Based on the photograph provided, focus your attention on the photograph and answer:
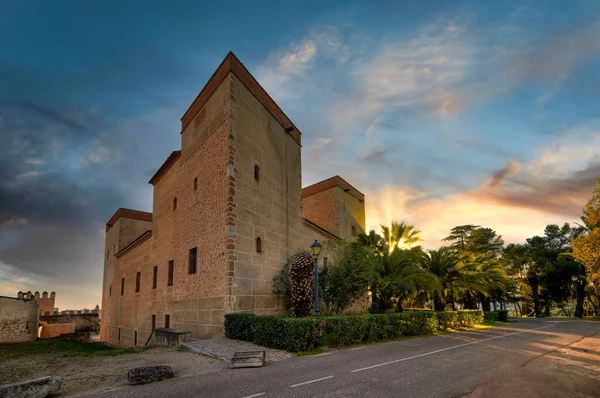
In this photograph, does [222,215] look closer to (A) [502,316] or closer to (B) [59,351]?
(B) [59,351]

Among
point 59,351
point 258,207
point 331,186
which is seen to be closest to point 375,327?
point 258,207

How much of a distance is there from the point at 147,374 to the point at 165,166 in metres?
15.8

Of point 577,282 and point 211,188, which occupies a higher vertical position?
point 211,188

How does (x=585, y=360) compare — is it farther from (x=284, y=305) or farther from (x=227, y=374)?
(x=284, y=305)

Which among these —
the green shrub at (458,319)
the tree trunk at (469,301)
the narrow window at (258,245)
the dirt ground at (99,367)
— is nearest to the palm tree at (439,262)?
the green shrub at (458,319)

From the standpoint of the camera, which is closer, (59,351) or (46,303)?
(59,351)

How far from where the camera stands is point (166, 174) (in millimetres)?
21453

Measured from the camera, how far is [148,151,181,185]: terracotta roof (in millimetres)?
19750

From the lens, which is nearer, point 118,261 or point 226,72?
point 226,72

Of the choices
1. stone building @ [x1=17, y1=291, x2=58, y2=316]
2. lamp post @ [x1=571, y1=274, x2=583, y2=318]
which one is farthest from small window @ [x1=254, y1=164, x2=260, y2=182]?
lamp post @ [x1=571, y1=274, x2=583, y2=318]

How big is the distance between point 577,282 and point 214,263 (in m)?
42.2

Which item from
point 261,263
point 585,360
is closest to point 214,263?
point 261,263

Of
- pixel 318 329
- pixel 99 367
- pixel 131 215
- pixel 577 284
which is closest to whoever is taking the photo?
pixel 99 367

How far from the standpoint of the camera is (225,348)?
10758 mm
